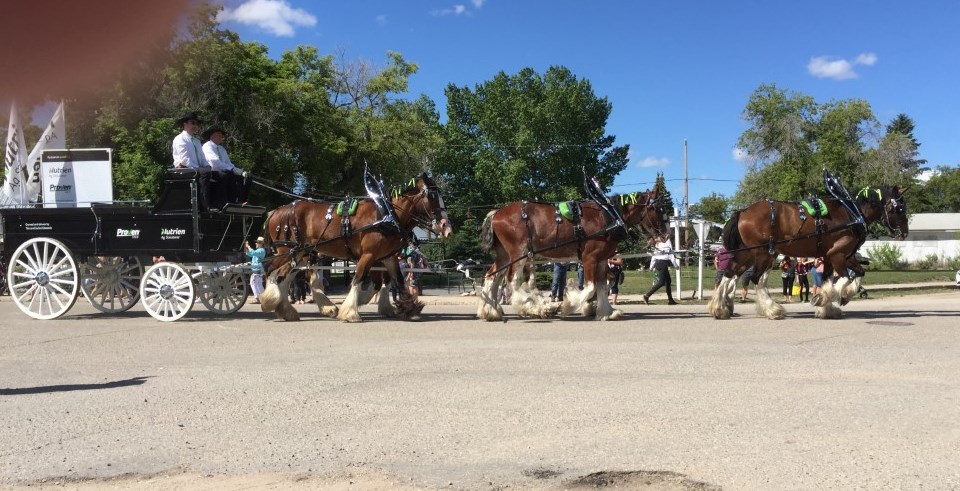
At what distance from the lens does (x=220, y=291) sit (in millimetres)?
15164

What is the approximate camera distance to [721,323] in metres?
12.9

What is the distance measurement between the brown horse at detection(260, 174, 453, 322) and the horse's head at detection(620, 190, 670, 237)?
3374 millimetres

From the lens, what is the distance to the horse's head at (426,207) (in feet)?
45.1

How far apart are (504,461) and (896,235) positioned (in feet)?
39.4

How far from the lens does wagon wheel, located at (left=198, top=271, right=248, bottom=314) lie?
1497cm

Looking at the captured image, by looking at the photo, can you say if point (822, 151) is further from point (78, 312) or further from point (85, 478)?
point (85, 478)

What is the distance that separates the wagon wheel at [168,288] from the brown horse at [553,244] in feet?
17.5

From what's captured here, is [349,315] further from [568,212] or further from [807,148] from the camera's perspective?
[807,148]

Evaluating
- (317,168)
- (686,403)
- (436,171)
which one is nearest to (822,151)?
(436,171)

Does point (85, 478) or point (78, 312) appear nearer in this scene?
point (85, 478)

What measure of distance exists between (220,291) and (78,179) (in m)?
3.41

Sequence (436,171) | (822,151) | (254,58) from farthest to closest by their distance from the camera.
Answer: (436,171), (822,151), (254,58)

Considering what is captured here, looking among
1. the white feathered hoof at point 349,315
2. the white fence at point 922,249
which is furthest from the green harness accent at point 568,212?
the white fence at point 922,249

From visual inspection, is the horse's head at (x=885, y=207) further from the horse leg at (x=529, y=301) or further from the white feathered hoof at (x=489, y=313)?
the white feathered hoof at (x=489, y=313)
